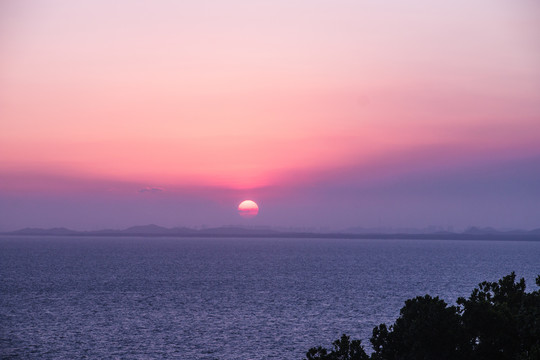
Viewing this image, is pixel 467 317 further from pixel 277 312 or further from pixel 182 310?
pixel 182 310

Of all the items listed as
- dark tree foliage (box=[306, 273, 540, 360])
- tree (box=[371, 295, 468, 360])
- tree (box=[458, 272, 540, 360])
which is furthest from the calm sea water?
tree (box=[458, 272, 540, 360])

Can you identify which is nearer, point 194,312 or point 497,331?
point 497,331

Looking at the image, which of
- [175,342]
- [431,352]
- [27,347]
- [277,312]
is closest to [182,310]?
[277,312]

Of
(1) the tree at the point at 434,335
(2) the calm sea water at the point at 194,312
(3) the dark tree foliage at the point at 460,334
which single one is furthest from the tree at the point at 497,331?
(2) the calm sea water at the point at 194,312

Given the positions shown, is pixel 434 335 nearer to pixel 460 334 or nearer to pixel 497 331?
pixel 460 334

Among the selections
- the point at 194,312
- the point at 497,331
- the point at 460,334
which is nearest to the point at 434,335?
the point at 460,334

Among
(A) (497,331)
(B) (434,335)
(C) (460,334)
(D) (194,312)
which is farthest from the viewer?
(D) (194,312)

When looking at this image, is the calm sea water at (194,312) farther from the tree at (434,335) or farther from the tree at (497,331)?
the tree at (497,331)

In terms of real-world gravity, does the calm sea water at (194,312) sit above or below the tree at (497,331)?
below

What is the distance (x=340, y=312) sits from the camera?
9631cm

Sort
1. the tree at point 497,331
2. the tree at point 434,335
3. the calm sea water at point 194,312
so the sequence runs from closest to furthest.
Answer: the tree at point 434,335, the tree at point 497,331, the calm sea water at point 194,312

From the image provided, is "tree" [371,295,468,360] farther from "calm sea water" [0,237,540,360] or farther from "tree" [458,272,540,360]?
"calm sea water" [0,237,540,360]

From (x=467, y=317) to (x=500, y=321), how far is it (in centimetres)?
193

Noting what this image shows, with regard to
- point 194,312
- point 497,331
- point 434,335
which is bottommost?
point 194,312
